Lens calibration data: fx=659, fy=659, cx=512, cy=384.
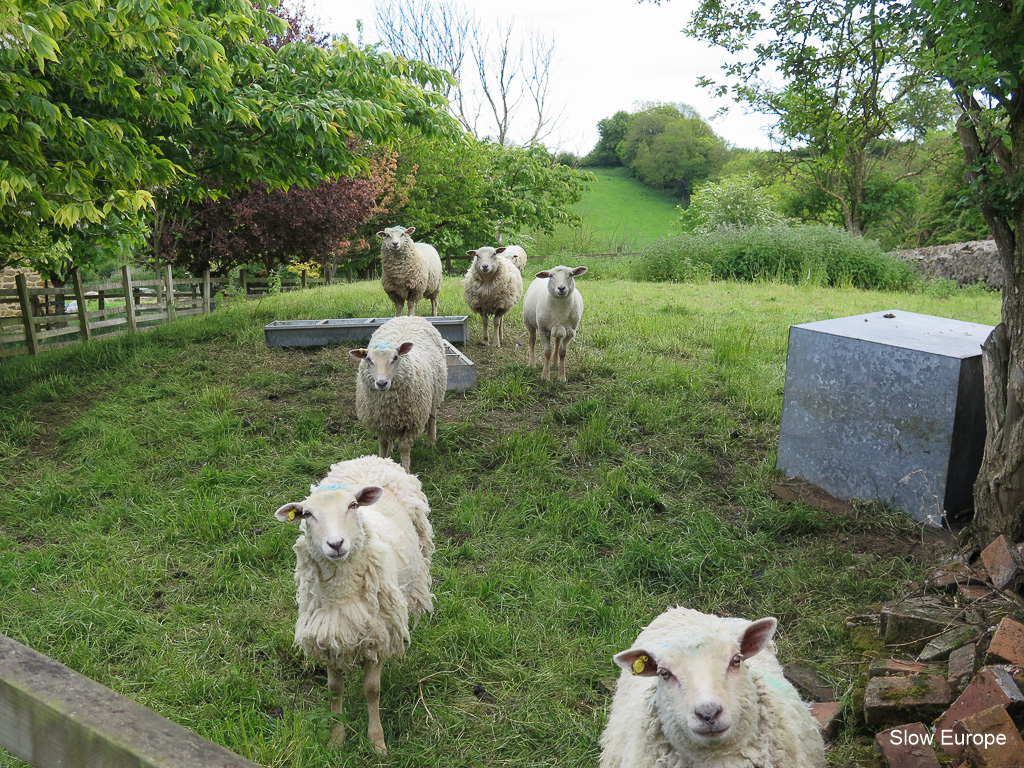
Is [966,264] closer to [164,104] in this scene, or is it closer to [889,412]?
[889,412]

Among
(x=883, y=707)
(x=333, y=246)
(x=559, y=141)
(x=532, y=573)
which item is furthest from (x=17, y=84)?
(x=559, y=141)

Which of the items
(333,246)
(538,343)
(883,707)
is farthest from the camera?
(333,246)

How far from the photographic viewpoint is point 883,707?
2609 mm

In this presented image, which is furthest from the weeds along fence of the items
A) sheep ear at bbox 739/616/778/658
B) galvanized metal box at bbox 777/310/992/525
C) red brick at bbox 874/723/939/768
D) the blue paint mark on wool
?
red brick at bbox 874/723/939/768

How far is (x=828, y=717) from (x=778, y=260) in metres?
15.4

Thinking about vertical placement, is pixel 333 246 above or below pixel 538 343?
above

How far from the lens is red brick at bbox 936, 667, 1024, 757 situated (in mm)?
2252

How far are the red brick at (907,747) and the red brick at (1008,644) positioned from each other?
0.39m

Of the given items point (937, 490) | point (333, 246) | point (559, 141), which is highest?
point (559, 141)

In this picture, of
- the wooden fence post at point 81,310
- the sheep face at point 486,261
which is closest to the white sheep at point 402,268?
the sheep face at point 486,261

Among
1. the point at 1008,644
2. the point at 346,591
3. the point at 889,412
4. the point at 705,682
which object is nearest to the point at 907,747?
the point at 1008,644

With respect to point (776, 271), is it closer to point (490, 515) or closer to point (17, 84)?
point (490, 515)

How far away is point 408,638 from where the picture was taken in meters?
3.14

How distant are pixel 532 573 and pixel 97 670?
2324mm
